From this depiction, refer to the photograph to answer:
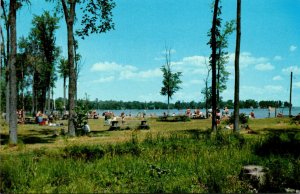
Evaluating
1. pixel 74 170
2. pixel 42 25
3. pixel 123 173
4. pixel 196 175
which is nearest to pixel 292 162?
pixel 196 175

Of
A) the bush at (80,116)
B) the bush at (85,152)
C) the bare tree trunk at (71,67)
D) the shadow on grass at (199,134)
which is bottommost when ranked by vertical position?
the bush at (85,152)

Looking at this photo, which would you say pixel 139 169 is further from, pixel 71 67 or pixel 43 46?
pixel 43 46

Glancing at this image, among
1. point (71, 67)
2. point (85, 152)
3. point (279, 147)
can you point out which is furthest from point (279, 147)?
point (71, 67)

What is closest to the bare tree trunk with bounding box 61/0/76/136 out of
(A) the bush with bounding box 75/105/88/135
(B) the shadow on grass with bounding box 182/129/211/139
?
(A) the bush with bounding box 75/105/88/135

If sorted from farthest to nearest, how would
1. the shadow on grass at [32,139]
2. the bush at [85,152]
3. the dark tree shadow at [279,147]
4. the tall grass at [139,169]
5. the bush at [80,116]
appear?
the bush at [80,116] → the shadow on grass at [32,139] → the dark tree shadow at [279,147] → the bush at [85,152] → the tall grass at [139,169]

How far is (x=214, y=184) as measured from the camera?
10117 mm

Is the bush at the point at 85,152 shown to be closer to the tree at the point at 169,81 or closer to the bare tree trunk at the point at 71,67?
the bare tree trunk at the point at 71,67

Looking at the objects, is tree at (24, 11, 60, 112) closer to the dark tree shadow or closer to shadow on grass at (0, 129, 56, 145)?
shadow on grass at (0, 129, 56, 145)

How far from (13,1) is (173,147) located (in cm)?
1083

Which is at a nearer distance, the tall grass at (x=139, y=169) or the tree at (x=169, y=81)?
the tall grass at (x=139, y=169)

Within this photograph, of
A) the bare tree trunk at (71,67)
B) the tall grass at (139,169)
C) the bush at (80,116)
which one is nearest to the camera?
the tall grass at (139,169)

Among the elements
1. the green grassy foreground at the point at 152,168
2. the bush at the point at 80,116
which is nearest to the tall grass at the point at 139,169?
the green grassy foreground at the point at 152,168

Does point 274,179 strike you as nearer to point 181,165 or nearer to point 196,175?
point 196,175

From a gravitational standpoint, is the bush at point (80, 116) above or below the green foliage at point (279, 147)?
above
